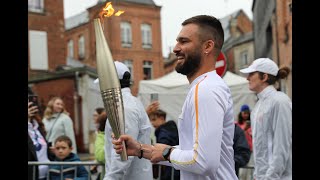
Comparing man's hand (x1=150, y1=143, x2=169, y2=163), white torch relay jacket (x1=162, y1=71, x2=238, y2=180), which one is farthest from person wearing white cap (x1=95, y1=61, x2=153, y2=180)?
white torch relay jacket (x1=162, y1=71, x2=238, y2=180)

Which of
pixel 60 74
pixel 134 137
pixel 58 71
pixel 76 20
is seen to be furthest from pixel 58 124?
pixel 76 20

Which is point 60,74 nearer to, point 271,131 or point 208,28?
point 271,131

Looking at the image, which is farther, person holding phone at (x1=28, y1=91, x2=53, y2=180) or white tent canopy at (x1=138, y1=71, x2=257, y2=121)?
white tent canopy at (x1=138, y1=71, x2=257, y2=121)

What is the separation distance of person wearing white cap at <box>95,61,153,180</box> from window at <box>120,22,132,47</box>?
43.4 meters

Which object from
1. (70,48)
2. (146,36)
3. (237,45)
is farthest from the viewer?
(70,48)

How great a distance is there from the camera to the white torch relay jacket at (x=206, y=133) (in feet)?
9.84

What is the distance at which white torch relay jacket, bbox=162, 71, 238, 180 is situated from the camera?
3.00 meters

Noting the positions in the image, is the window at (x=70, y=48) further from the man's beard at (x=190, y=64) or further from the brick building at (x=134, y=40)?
the man's beard at (x=190, y=64)

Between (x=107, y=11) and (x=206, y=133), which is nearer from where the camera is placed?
(x=206, y=133)

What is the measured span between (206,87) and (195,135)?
27 cm

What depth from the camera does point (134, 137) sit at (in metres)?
4.89

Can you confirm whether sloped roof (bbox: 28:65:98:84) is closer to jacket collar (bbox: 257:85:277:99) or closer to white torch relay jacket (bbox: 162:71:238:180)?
jacket collar (bbox: 257:85:277:99)

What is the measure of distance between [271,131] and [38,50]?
2803cm
